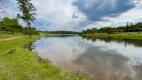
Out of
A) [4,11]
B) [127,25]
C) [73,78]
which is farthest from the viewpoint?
[127,25]

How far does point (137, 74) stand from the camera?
1216 centimetres

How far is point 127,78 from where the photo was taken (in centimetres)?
1112

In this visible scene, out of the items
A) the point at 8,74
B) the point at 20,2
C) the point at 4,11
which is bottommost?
the point at 8,74

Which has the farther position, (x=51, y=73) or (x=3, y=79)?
(x=51, y=73)

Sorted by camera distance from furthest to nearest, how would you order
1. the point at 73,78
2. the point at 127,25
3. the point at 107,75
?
the point at 127,25 < the point at 107,75 < the point at 73,78

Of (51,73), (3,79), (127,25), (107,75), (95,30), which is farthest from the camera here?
(95,30)

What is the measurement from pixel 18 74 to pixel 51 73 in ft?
7.80

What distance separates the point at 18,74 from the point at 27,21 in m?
44.5

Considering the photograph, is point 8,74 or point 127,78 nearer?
point 8,74

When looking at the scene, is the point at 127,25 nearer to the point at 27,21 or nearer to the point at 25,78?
the point at 27,21

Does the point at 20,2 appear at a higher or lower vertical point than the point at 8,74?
higher

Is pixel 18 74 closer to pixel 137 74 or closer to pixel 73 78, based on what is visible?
pixel 73 78

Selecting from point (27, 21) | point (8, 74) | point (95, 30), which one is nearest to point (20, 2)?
point (27, 21)

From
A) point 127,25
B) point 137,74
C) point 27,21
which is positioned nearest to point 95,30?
point 127,25
